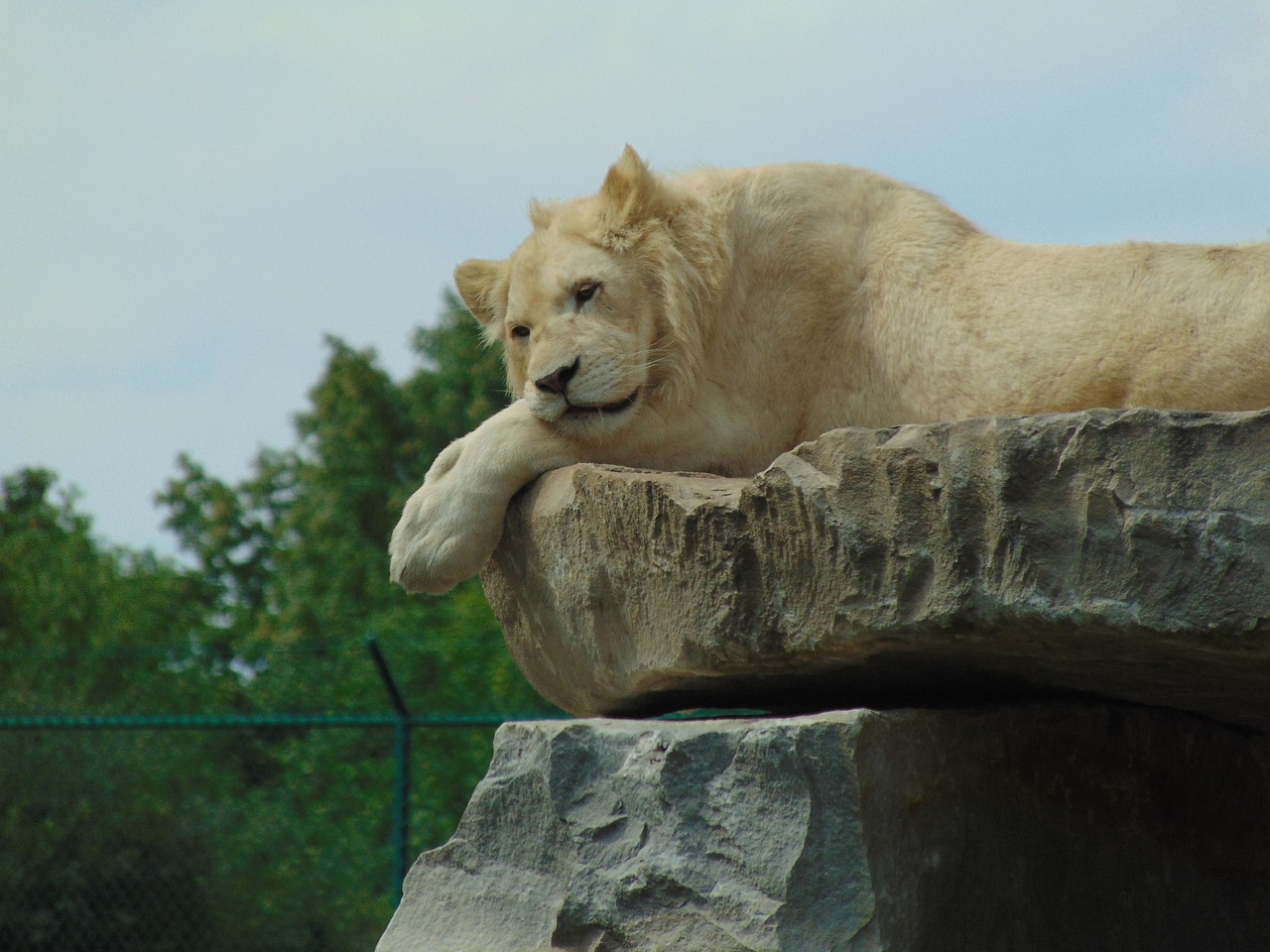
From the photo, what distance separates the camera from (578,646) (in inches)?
126

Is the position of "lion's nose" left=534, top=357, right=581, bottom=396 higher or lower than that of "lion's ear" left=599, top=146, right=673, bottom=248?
lower

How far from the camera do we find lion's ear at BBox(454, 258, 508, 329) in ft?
13.2

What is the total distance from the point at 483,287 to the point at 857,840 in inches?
85.1

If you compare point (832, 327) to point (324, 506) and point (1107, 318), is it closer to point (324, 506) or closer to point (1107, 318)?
point (1107, 318)

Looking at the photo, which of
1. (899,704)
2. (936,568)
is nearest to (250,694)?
(899,704)

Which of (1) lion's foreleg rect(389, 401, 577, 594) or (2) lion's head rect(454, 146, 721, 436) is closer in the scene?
(1) lion's foreleg rect(389, 401, 577, 594)

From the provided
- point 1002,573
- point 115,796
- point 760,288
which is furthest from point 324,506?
point 1002,573

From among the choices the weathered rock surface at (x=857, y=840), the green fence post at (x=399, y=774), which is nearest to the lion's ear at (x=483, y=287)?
the weathered rock surface at (x=857, y=840)

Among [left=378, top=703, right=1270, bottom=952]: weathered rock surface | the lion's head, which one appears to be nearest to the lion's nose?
the lion's head

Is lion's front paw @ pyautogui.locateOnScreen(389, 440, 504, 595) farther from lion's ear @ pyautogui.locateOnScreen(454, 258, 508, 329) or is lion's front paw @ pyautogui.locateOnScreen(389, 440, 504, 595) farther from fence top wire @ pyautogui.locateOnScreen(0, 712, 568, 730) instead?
fence top wire @ pyautogui.locateOnScreen(0, 712, 568, 730)

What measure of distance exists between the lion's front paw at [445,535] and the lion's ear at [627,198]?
0.83 m

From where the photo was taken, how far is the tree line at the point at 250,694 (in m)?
9.52

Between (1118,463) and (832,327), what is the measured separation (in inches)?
57.7

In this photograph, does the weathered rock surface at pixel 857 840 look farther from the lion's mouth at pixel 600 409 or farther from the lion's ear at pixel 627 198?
the lion's ear at pixel 627 198
